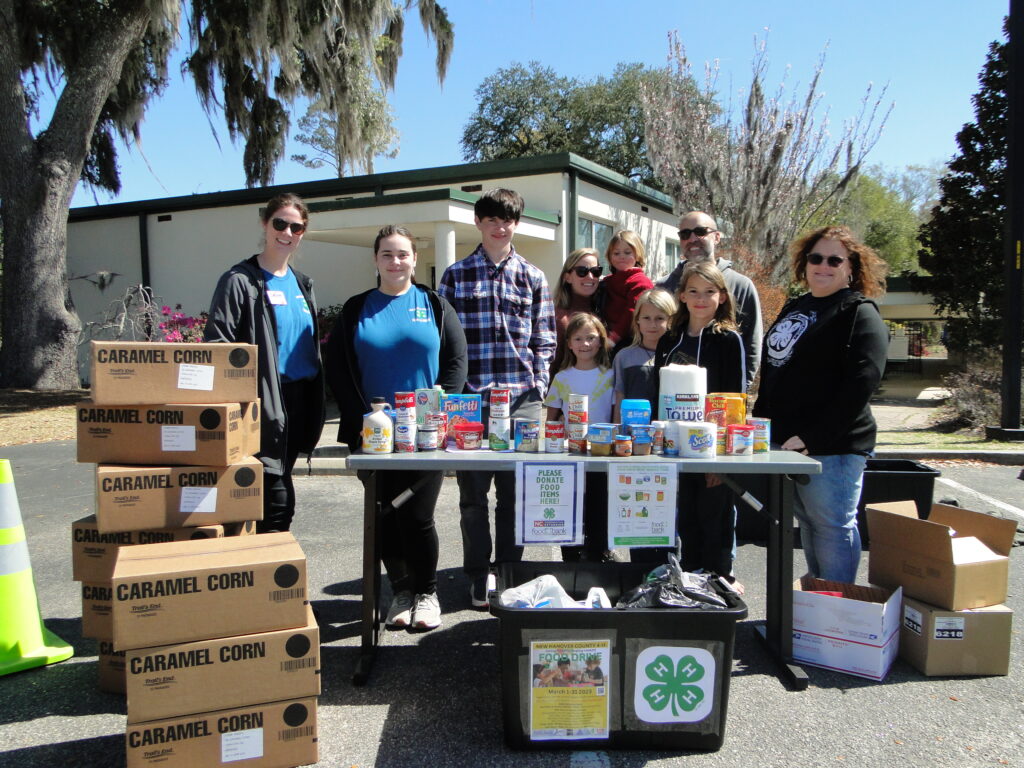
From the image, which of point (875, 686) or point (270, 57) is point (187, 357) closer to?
point (875, 686)

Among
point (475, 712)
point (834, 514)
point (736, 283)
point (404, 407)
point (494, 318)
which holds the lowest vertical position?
point (475, 712)

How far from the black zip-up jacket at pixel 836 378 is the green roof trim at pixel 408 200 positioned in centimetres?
868

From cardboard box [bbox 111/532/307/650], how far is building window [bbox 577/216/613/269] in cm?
1334

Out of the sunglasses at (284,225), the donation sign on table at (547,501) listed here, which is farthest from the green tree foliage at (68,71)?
the donation sign on table at (547,501)

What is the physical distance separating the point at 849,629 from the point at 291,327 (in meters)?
2.99

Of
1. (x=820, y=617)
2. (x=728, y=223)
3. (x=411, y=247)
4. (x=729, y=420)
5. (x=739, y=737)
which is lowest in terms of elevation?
(x=739, y=737)

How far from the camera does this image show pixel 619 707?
8.63 ft

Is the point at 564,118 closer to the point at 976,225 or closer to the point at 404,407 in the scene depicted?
the point at 976,225

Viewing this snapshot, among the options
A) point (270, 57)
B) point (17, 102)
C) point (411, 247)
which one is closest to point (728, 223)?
point (270, 57)

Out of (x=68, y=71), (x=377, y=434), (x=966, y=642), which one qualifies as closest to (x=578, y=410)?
A: (x=377, y=434)

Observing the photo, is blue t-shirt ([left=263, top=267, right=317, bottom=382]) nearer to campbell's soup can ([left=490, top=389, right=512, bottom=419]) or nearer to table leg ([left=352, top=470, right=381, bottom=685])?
table leg ([left=352, top=470, right=381, bottom=685])

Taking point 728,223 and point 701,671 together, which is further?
point 728,223

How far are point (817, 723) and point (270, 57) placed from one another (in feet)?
49.8

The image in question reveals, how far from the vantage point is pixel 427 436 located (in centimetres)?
320
